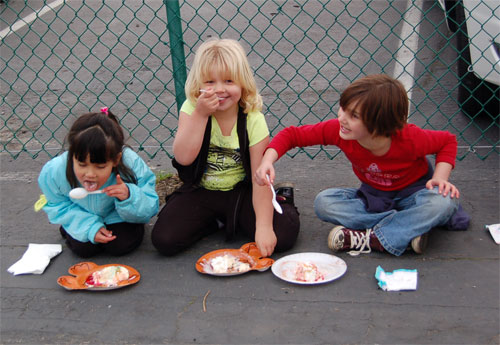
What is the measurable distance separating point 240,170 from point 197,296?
29.5 inches

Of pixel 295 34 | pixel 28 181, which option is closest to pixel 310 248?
pixel 28 181

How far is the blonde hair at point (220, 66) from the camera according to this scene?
288 cm

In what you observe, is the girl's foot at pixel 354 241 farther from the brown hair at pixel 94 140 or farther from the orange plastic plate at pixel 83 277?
the brown hair at pixel 94 140

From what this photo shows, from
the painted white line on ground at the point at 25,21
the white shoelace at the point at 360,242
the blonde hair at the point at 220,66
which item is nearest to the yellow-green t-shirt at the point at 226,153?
the blonde hair at the point at 220,66

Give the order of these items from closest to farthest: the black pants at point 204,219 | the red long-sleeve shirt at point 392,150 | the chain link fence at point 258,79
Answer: the red long-sleeve shirt at point 392,150 → the black pants at point 204,219 → the chain link fence at point 258,79

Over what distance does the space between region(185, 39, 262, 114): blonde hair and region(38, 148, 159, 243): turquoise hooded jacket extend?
50 centimetres

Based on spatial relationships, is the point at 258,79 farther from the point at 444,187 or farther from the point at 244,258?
the point at 444,187

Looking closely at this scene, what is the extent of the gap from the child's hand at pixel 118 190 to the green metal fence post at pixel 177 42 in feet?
3.12

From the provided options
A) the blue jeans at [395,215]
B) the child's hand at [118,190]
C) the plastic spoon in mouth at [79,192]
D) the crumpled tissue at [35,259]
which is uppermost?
the blue jeans at [395,215]

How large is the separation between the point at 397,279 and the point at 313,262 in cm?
40

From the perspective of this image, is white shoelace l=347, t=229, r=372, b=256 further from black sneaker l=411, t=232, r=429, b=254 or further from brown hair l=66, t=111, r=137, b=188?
brown hair l=66, t=111, r=137, b=188

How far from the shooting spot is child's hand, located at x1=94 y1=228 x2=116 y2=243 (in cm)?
295

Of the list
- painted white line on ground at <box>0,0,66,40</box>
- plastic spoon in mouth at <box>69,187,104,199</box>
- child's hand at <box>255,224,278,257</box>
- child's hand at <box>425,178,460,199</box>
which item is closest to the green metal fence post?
plastic spoon in mouth at <box>69,187,104,199</box>

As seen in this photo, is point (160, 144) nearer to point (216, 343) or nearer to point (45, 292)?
point (45, 292)
